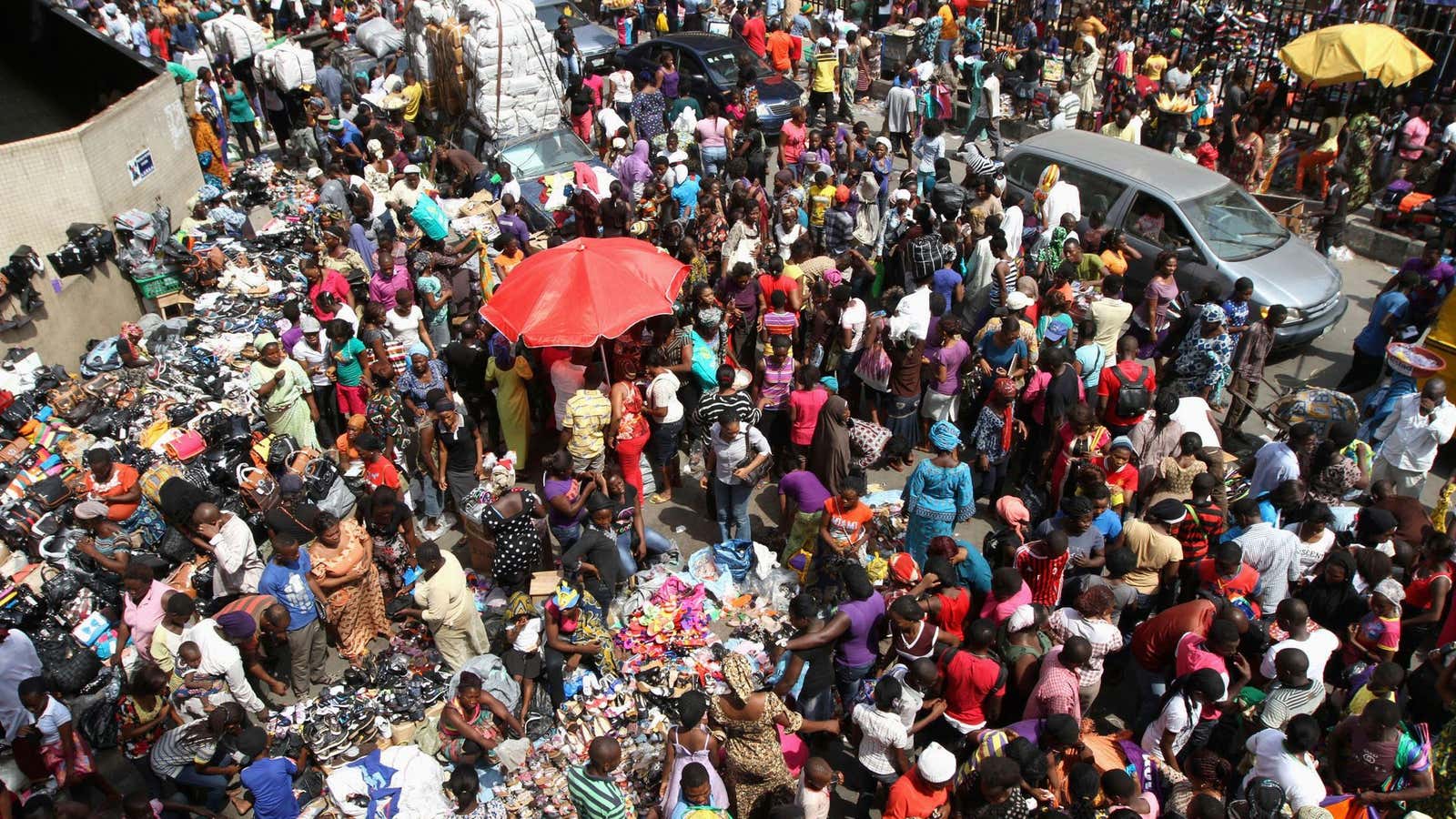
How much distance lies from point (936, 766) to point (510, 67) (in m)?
13.0

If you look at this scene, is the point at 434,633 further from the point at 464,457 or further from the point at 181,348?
the point at 181,348

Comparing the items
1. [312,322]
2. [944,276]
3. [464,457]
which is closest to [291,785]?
[464,457]

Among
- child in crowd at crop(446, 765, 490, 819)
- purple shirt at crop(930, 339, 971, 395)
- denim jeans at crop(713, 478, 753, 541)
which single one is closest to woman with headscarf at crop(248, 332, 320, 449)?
denim jeans at crop(713, 478, 753, 541)

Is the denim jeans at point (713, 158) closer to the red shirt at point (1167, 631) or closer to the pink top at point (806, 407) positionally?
the pink top at point (806, 407)

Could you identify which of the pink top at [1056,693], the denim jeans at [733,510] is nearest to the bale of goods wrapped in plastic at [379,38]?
the denim jeans at [733,510]

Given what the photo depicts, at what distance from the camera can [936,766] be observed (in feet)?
16.6

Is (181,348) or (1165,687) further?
(181,348)

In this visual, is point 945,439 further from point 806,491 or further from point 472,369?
point 472,369

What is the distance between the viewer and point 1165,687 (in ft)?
20.4

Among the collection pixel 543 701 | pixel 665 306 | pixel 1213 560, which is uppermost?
pixel 665 306

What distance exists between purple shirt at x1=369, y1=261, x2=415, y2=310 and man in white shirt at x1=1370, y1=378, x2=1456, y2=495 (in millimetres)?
8634

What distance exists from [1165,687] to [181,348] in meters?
9.49

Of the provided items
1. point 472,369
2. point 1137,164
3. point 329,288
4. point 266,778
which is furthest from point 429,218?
point 1137,164

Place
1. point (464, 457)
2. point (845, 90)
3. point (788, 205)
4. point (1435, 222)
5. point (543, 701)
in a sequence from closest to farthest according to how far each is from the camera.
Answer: point (543, 701)
point (464, 457)
point (788, 205)
point (1435, 222)
point (845, 90)
